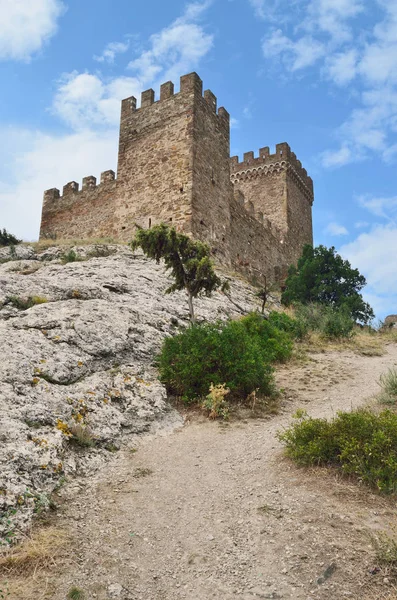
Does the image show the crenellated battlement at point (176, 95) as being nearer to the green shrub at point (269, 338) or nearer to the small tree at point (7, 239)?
the small tree at point (7, 239)

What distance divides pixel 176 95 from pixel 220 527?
17.2m

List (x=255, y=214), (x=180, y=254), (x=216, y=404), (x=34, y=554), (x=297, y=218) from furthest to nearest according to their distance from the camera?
1. (x=297, y=218)
2. (x=255, y=214)
3. (x=180, y=254)
4. (x=216, y=404)
5. (x=34, y=554)

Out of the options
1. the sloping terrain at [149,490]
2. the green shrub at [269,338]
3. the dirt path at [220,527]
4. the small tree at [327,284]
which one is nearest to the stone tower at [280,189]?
the small tree at [327,284]

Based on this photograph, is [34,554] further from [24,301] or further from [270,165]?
[270,165]

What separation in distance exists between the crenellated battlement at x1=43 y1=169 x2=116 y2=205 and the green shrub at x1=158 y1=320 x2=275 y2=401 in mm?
13403

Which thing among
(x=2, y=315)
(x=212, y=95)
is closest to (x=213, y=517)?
(x=2, y=315)

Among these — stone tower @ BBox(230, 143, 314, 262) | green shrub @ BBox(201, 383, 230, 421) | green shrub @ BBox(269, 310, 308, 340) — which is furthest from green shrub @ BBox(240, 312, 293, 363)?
stone tower @ BBox(230, 143, 314, 262)

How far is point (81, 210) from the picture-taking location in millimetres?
21453

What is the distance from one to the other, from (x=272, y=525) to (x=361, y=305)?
14.9 metres

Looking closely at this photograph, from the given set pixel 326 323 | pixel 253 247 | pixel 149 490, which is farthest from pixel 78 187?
pixel 149 490

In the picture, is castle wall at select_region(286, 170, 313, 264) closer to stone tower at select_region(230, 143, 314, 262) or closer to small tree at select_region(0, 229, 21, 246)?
stone tower at select_region(230, 143, 314, 262)

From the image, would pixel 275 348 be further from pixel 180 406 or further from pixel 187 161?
pixel 187 161

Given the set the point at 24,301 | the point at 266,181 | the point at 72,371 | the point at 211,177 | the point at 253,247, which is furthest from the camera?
the point at 266,181

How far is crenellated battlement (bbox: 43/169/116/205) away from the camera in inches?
824
